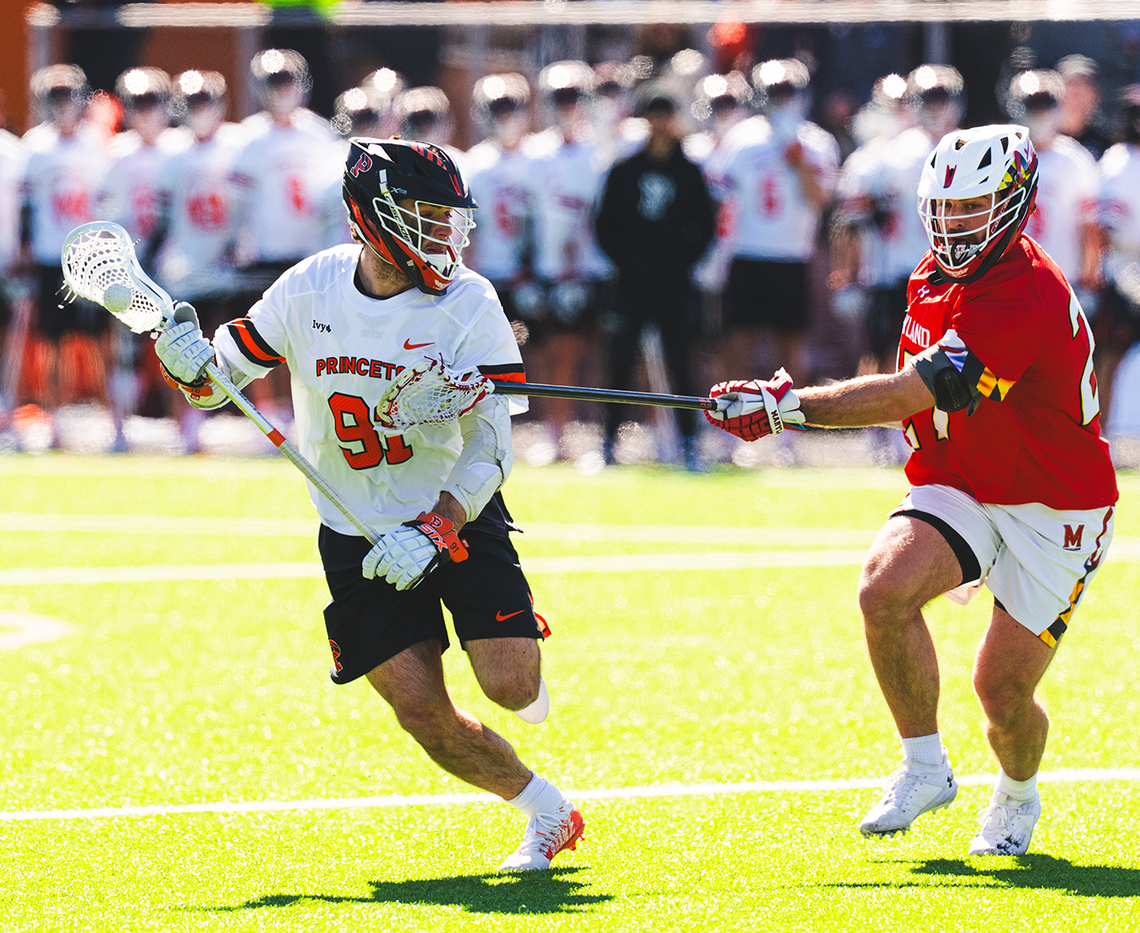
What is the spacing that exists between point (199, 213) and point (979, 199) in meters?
9.62

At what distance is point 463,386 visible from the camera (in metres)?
4.53

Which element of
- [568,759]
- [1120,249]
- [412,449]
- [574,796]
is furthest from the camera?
[1120,249]

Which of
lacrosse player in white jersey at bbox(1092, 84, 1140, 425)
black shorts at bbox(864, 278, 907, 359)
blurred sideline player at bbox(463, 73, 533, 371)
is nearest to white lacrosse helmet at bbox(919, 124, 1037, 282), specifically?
lacrosse player in white jersey at bbox(1092, 84, 1140, 425)

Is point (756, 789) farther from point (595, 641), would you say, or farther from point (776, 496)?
point (776, 496)

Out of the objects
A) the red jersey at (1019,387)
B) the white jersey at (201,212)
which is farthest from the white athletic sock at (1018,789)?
the white jersey at (201,212)

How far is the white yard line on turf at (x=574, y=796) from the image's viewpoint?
498cm

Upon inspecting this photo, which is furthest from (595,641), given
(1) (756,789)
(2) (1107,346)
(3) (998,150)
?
(2) (1107,346)

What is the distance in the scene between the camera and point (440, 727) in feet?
14.8

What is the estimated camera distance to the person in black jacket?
12125 millimetres

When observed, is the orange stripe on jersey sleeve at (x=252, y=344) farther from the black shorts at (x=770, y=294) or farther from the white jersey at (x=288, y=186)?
the black shorts at (x=770, y=294)

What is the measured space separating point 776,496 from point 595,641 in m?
4.01

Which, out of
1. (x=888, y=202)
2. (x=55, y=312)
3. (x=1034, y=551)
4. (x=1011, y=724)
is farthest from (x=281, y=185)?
(x=1011, y=724)

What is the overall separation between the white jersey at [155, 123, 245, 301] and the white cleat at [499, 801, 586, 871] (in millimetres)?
9338

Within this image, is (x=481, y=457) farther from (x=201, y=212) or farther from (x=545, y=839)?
(x=201, y=212)
